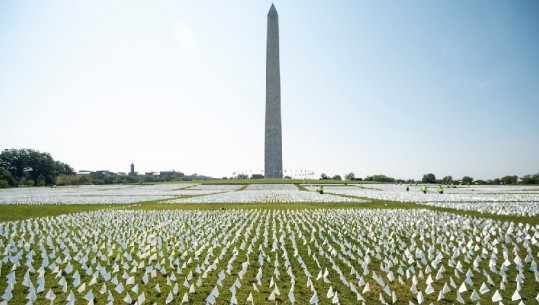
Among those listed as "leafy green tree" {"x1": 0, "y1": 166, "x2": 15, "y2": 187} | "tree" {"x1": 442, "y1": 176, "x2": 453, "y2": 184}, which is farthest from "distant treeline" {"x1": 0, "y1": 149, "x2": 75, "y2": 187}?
"tree" {"x1": 442, "y1": 176, "x2": 453, "y2": 184}

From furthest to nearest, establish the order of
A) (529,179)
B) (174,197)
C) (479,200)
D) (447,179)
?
(447,179) → (529,179) → (174,197) → (479,200)

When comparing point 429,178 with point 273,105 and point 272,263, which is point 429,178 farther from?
point 272,263

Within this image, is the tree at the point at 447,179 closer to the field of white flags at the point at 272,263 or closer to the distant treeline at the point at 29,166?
the field of white flags at the point at 272,263

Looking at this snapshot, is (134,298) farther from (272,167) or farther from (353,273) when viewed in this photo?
(272,167)

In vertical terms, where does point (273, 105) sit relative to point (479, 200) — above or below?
above

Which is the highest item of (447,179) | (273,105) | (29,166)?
(273,105)

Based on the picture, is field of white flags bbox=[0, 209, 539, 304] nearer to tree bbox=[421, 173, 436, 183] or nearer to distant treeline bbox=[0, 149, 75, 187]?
tree bbox=[421, 173, 436, 183]

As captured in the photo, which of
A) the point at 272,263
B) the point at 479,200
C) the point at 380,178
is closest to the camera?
the point at 272,263

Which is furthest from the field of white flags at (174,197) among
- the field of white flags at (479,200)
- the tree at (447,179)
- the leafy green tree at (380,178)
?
the tree at (447,179)

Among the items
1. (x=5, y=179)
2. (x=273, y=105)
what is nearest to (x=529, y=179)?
(x=273, y=105)

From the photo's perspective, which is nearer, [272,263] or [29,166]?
[272,263]
